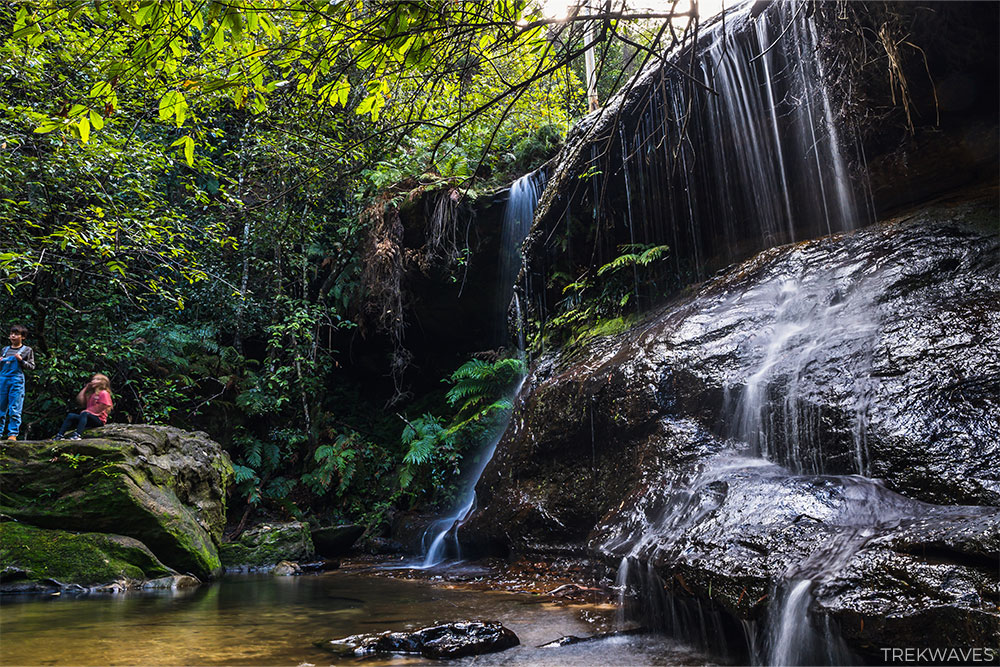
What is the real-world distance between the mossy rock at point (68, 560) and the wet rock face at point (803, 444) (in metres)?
3.33

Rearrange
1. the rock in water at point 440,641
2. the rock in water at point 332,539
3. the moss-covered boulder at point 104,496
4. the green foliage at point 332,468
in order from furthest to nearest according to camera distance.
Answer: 1. the green foliage at point 332,468
2. the rock in water at point 332,539
3. the moss-covered boulder at point 104,496
4. the rock in water at point 440,641

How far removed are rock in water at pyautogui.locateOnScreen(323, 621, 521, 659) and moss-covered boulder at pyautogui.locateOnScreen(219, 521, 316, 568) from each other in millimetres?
4728

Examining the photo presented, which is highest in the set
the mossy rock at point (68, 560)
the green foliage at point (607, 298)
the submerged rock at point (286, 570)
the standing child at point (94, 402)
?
the green foliage at point (607, 298)

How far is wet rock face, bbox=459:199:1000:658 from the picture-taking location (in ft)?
8.85

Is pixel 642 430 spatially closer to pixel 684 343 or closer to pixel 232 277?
pixel 684 343

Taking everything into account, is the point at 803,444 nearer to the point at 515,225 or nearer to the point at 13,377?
the point at 515,225

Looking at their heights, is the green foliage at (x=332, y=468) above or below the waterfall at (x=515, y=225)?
below

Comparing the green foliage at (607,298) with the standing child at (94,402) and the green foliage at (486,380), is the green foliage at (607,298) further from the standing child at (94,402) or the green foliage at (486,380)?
the standing child at (94,402)

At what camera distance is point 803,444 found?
4.17m

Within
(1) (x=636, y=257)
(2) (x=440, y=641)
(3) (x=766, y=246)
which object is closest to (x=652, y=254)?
(1) (x=636, y=257)

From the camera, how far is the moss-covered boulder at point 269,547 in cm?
765

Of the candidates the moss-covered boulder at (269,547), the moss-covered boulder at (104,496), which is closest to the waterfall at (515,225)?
the moss-covered boulder at (269,547)

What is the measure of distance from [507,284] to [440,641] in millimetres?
8028

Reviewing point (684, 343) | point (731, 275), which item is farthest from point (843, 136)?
point (684, 343)
